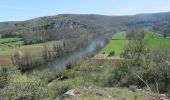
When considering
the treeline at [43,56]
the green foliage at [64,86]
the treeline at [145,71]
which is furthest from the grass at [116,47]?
the green foliage at [64,86]

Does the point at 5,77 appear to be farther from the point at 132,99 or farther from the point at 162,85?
the point at 132,99

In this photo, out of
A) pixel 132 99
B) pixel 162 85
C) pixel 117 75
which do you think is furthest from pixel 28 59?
pixel 132 99

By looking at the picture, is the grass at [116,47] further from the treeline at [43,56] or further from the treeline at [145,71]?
the treeline at [145,71]

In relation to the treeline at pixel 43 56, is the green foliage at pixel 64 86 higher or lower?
higher

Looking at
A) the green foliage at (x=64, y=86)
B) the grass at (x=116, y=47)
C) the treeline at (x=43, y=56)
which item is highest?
the green foliage at (x=64, y=86)

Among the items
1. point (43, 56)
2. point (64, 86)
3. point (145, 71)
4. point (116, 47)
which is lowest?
point (43, 56)

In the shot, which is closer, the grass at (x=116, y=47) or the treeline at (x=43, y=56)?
the treeline at (x=43, y=56)

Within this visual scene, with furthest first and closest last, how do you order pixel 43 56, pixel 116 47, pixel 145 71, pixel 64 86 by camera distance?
pixel 116 47 → pixel 43 56 → pixel 145 71 → pixel 64 86

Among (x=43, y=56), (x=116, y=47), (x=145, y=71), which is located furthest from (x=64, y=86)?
(x=116, y=47)

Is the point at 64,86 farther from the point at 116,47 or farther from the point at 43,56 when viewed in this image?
the point at 116,47

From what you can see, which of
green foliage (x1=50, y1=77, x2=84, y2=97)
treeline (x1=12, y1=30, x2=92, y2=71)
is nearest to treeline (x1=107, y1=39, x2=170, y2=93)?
green foliage (x1=50, y1=77, x2=84, y2=97)

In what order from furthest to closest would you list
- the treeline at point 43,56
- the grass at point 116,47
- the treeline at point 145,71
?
1. the grass at point 116,47
2. the treeline at point 43,56
3. the treeline at point 145,71

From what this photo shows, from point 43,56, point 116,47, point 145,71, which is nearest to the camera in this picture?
point 145,71
